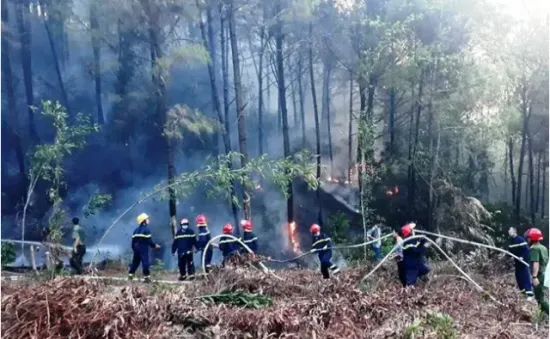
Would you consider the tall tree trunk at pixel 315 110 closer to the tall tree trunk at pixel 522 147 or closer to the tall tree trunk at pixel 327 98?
the tall tree trunk at pixel 327 98

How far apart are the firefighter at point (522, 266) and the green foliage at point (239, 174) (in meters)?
3.20

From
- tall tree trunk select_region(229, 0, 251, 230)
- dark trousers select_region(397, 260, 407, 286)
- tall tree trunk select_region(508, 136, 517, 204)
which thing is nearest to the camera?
dark trousers select_region(397, 260, 407, 286)

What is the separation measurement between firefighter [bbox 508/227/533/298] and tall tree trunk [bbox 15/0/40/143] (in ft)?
23.7

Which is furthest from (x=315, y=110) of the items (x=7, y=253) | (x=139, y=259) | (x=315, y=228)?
(x=7, y=253)

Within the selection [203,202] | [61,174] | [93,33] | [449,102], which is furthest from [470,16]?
[61,174]

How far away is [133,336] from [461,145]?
22.2 feet

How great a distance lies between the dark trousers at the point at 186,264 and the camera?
8.38 meters

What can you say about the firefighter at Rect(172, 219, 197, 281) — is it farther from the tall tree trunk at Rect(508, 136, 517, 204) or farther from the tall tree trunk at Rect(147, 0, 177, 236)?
the tall tree trunk at Rect(508, 136, 517, 204)

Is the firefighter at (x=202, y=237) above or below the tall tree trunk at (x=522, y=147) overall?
below

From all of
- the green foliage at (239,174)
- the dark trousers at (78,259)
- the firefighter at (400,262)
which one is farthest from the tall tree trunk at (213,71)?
the firefighter at (400,262)

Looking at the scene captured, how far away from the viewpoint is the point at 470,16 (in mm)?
9023

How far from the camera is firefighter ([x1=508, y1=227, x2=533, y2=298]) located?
721 cm

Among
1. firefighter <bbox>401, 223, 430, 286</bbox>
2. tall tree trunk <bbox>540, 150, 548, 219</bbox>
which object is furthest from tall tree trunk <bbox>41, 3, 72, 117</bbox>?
tall tree trunk <bbox>540, 150, 548, 219</bbox>

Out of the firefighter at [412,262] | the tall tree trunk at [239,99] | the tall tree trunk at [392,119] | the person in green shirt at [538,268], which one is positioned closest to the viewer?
the person in green shirt at [538,268]
